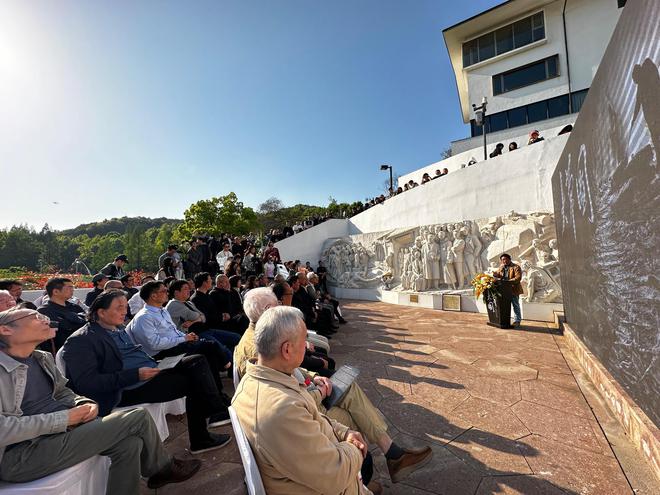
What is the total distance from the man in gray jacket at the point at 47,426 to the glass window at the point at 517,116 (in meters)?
22.7

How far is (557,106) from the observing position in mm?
17484

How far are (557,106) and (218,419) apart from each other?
2258 cm

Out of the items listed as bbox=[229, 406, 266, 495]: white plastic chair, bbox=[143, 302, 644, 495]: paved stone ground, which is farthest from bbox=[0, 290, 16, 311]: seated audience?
bbox=[229, 406, 266, 495]: white plastic chair

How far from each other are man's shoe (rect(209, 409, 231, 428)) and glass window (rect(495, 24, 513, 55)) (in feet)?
79.3

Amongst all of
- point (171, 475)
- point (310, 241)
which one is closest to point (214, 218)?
point (310, 241)

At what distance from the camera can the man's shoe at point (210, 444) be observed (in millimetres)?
2490

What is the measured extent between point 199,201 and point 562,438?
29.8 meters

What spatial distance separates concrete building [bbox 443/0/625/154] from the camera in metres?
16.9

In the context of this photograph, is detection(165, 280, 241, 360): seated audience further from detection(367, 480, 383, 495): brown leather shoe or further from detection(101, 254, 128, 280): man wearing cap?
detection(101, 254, 128, 280): man wearing cap

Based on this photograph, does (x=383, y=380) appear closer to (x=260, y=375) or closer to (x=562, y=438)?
(x=562, y=438)

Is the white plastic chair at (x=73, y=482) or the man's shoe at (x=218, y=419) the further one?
the man's shoe at (x=218, y=419)

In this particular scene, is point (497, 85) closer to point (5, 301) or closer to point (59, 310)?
point (59, 310)


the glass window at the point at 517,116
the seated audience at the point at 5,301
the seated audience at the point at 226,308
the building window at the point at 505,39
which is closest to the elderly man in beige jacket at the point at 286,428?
the seated audience at the point at 5,301

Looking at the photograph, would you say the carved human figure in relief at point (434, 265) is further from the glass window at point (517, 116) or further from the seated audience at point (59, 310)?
the glass window at point (517, 116)
